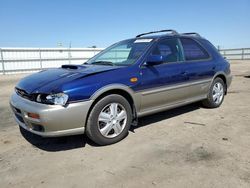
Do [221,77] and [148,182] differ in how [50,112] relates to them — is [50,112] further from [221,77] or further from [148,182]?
[221,77]

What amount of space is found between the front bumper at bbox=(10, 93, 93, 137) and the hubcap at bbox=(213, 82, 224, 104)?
3.39 meters

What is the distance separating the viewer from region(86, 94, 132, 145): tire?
11.3 feet

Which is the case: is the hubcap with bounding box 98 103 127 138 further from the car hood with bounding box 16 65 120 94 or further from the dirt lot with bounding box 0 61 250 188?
the car hood with bounding box 16 65 120 94

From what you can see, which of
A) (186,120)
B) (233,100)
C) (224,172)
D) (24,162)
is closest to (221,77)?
(233,100)

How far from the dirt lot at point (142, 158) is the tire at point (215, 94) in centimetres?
83

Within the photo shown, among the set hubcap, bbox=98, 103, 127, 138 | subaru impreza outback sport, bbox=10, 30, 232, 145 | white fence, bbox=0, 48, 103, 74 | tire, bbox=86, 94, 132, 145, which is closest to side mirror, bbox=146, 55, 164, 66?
subaru impreza outback sport, bbox=10, 30, 232, 145

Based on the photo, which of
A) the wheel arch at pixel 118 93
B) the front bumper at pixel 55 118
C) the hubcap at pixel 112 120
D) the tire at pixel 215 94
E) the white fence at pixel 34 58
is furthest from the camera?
the white fence at pixel 34 58

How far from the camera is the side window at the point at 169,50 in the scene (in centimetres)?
438

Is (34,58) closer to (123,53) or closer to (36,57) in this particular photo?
(36,57)

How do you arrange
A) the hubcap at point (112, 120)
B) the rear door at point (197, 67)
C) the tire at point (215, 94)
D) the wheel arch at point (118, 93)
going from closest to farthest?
the wheel arch at point (118, 93) → the hubcap at point (112, 120) → the rear door at point (197, 67) → the tire at point (215, 94)

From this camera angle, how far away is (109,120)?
3.63 meters

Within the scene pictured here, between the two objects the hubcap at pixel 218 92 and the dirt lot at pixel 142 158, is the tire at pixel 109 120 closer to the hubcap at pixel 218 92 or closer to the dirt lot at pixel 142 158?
the dirt lot at pixel 142 158

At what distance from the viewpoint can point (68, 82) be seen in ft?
10.6

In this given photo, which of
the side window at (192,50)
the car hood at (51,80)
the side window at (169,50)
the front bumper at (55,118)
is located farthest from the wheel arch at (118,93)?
the side window at (192,50)
